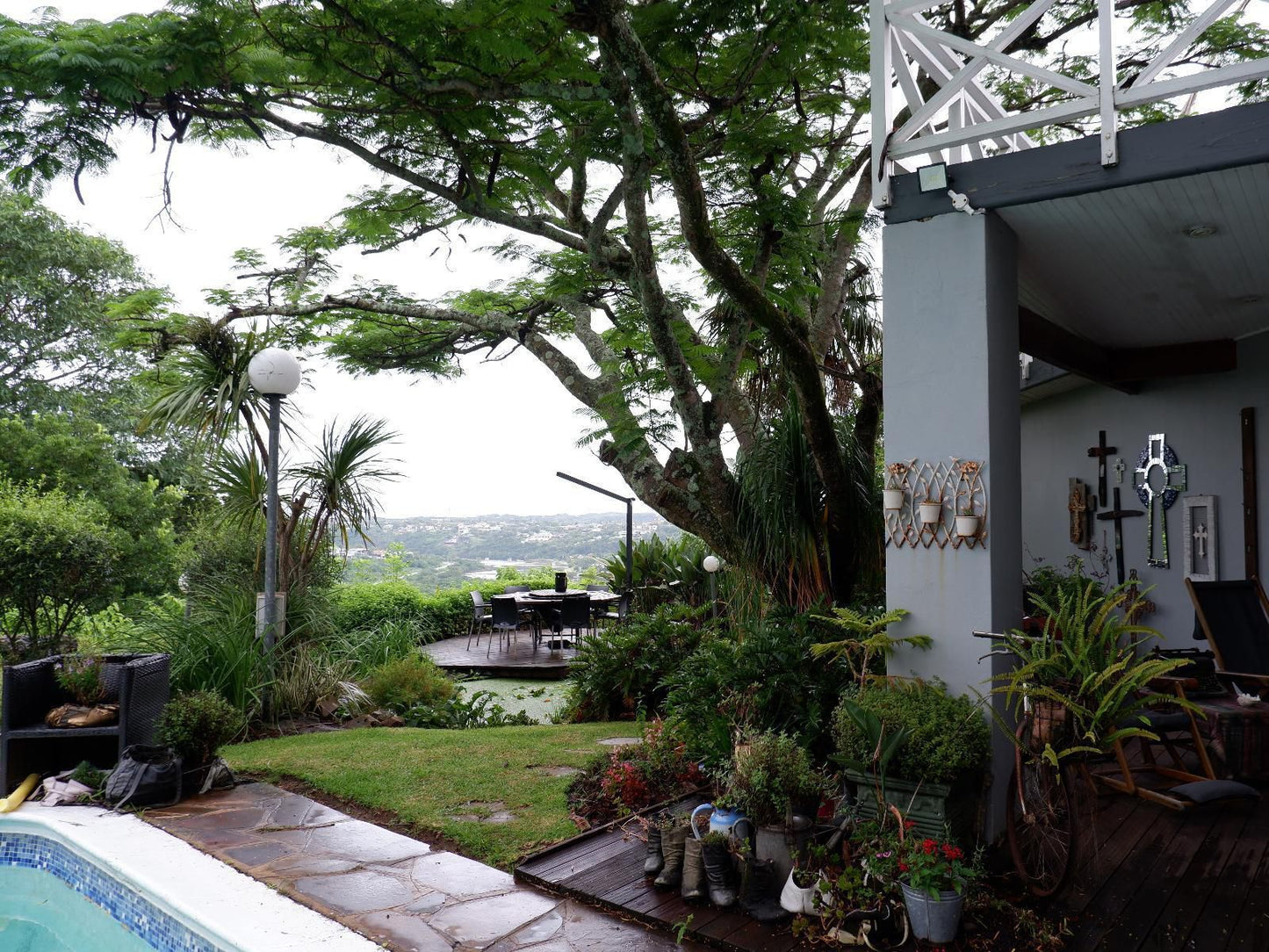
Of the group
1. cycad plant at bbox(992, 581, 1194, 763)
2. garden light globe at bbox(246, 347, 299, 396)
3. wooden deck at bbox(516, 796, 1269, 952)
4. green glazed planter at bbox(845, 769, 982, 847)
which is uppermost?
garden light globe at bbox(246, 347, 299, 396)

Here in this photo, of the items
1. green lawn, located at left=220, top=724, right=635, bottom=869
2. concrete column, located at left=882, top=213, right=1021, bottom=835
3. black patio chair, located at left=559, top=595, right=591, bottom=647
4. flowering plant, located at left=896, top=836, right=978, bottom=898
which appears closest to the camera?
flowering plant, located at left=896, top=836, right=978, bottom=898

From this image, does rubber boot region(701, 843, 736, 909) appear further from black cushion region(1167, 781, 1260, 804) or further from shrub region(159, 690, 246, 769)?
shrub region(159, 690, 246, 769)

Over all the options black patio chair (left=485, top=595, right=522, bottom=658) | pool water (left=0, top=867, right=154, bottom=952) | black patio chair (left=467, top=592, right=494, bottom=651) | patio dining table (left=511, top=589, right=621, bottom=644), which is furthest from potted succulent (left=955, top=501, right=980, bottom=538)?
black patio chair (left=467, top=592, right=494, bottom=651)

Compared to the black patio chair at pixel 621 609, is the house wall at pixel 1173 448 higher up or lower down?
higher up

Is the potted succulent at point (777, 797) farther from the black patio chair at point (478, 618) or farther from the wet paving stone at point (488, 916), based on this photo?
the black patio chair at point (478, 618)

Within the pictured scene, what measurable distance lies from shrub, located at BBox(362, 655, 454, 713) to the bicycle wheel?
5.00 meters

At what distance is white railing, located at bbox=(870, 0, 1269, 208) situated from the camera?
10.3 feet

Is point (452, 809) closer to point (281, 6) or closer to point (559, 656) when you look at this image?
point (281, 6)

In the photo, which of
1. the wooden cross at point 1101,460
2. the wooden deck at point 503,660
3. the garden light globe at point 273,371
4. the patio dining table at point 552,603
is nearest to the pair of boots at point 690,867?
the garden light globe at point 273,371

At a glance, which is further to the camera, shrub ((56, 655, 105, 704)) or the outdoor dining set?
the outdoor dining set

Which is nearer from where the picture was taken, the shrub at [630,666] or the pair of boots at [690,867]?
the pair of boots at [690,867]

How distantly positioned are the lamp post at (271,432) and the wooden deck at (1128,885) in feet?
11.7

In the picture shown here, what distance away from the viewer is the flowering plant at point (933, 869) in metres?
2.81

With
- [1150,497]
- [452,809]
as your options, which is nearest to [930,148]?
[452,809]
